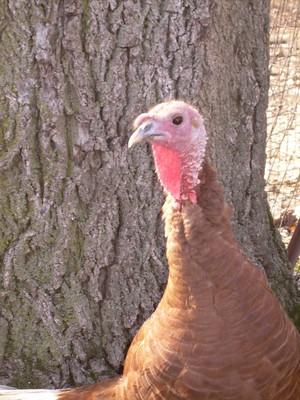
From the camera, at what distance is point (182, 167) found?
8.96ft

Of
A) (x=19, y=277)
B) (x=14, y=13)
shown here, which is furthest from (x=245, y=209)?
(x=14, y=13)

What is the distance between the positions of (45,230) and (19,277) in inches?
10.4

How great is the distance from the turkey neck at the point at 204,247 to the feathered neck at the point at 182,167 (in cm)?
3

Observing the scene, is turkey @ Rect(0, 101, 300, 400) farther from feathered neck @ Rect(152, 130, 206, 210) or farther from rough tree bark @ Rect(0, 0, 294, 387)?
rough tree bark @ Rect(0, 0, 294, 387)

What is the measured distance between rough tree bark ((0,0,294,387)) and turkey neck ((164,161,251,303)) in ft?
2.26

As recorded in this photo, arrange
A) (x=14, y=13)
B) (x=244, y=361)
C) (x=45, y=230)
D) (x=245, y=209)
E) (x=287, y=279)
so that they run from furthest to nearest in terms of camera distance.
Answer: (x=287, y=279)
(x=245, y=209)
(x=45, y=230)
(x=14, y=13)
(x=244, y=361)

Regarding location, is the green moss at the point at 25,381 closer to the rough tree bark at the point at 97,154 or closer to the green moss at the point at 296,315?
the rough tree bark at the point at 97,154

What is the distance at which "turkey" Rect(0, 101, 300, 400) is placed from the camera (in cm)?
274

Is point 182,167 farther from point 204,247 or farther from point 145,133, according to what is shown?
point 204,247

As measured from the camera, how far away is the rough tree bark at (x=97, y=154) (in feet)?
10.5

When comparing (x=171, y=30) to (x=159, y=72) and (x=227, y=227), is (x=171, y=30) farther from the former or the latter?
(x=227, y=227)

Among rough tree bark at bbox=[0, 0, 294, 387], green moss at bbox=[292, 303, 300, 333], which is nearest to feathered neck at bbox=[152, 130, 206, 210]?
rough tree bark at bbox=[0, 0, 294, 387]

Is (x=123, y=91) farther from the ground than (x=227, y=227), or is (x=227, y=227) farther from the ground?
(x=123, y=91)

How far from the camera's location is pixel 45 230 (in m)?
3.44
